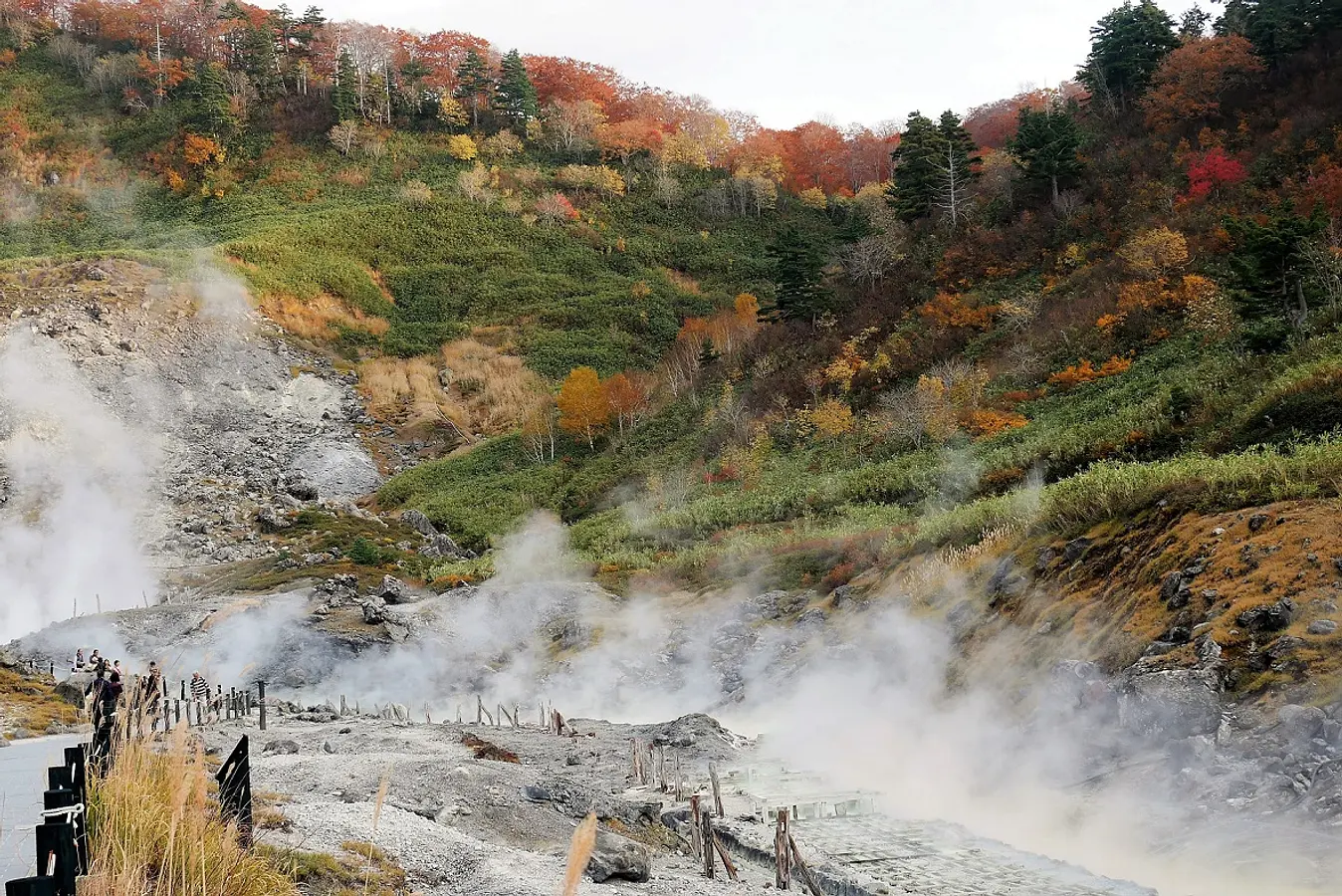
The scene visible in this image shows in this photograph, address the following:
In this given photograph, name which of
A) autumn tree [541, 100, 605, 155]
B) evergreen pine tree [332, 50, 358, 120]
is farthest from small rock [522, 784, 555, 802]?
autumn tree [541, 100, 605, 155]

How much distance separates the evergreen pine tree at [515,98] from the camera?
9962cm

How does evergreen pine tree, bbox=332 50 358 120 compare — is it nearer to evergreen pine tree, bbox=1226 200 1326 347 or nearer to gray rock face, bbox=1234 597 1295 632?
evergreen pine tree, bbox=1226 200 1326 347

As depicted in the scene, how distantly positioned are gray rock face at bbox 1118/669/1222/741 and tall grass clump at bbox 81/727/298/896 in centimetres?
1178

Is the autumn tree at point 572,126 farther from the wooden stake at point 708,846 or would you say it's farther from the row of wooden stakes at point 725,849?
the wooden stake at point 708,846

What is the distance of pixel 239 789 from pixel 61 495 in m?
43.8

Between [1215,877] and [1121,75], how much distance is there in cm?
5562

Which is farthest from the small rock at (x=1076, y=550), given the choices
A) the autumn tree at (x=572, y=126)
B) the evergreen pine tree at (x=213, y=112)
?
the evergreen pine tree at (x=213, y=112)

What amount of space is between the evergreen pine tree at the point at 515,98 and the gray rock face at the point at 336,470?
51830 mm

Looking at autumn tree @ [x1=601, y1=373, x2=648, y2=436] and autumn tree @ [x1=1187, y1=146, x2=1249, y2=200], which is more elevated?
autumn tree @ [x1=1187, y1=146, x2=1249, y2=200]

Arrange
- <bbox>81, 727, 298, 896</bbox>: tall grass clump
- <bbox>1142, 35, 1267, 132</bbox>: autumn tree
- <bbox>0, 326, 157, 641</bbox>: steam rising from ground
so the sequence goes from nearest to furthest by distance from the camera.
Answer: <bbox>81, 727, 298, 896</bbox>: tall grass clump < <bbox>0, 326, 157, 641</bbox>: steam rising from ground < <bbox>1142, 35, 1267, 132</bbox>: autumn tree

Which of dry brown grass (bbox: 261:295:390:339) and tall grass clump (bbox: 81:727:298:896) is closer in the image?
tall grass clump (bbox: 81:727:298:896)

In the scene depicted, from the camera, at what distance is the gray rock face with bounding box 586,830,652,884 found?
1147 cm

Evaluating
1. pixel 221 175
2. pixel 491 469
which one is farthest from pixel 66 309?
pixel 221 175

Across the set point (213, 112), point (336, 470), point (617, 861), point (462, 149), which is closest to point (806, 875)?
point (617, 861)
